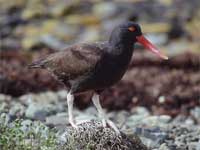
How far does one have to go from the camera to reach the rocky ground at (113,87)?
8.76 m

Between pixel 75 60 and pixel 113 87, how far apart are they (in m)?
5.03

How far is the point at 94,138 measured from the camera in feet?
23.0

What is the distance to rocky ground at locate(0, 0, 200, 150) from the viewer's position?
345 inches

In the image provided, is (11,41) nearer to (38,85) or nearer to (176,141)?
(38,85)

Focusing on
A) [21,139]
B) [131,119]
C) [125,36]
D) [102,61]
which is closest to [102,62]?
[102,61]

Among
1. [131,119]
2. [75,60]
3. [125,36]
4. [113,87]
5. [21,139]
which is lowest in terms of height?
[113,87]

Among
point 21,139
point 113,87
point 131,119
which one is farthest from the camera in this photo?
point 113,87

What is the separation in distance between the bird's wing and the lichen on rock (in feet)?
1.85

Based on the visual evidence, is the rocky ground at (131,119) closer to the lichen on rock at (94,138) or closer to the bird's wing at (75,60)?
the lichen on rock at (94,138)

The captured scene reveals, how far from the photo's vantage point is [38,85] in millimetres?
12281

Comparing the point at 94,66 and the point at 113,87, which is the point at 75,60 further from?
the point at 113,87

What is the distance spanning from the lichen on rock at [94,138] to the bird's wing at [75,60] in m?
0.56

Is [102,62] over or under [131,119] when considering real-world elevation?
over

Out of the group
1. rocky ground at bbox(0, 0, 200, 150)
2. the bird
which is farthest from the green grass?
the bird
